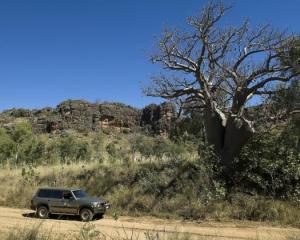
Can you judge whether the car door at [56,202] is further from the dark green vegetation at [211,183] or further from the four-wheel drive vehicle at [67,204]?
the dark green vegetation at [211,183]

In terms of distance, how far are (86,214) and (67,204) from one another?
128cm

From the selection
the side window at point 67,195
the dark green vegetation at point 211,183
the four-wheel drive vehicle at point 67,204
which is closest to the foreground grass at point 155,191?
the dark green vegetation at point 211,183

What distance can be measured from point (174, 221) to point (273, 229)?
480 centimetres

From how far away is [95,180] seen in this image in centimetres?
2811

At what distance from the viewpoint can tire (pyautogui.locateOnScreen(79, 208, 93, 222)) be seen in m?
22.2

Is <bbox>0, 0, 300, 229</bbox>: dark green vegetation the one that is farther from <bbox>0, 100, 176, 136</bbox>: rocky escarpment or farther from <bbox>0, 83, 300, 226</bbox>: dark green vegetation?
<bbox>0, 100, 176, 136</bbox>: rocky escarpment

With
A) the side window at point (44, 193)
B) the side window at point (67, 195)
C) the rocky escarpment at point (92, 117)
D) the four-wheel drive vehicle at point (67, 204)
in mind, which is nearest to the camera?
the four-wheel drive vehicle at point (67, 204)

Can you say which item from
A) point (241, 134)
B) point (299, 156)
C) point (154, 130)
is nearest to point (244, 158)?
point (241, 134)

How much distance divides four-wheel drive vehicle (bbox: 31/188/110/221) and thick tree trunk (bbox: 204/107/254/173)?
6.96 meters

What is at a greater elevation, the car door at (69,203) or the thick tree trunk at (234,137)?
the thick tree trunk at (234,137)

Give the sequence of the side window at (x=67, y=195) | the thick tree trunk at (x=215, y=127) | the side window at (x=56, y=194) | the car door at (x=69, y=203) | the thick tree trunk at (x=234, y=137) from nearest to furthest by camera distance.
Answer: the car door at (x=69, y=203)
the side window at (x=67, y=195)
the side window at (x=56, y=194)
the thick tree trunk at (x=234, y=137)
the thick tree trunk at (x=215, y=127)

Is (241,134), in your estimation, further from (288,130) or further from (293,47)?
(293,47)

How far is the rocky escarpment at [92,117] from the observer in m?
106

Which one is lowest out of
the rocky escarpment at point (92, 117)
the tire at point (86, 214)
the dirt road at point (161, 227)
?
the dirt road at point (161, 227)
